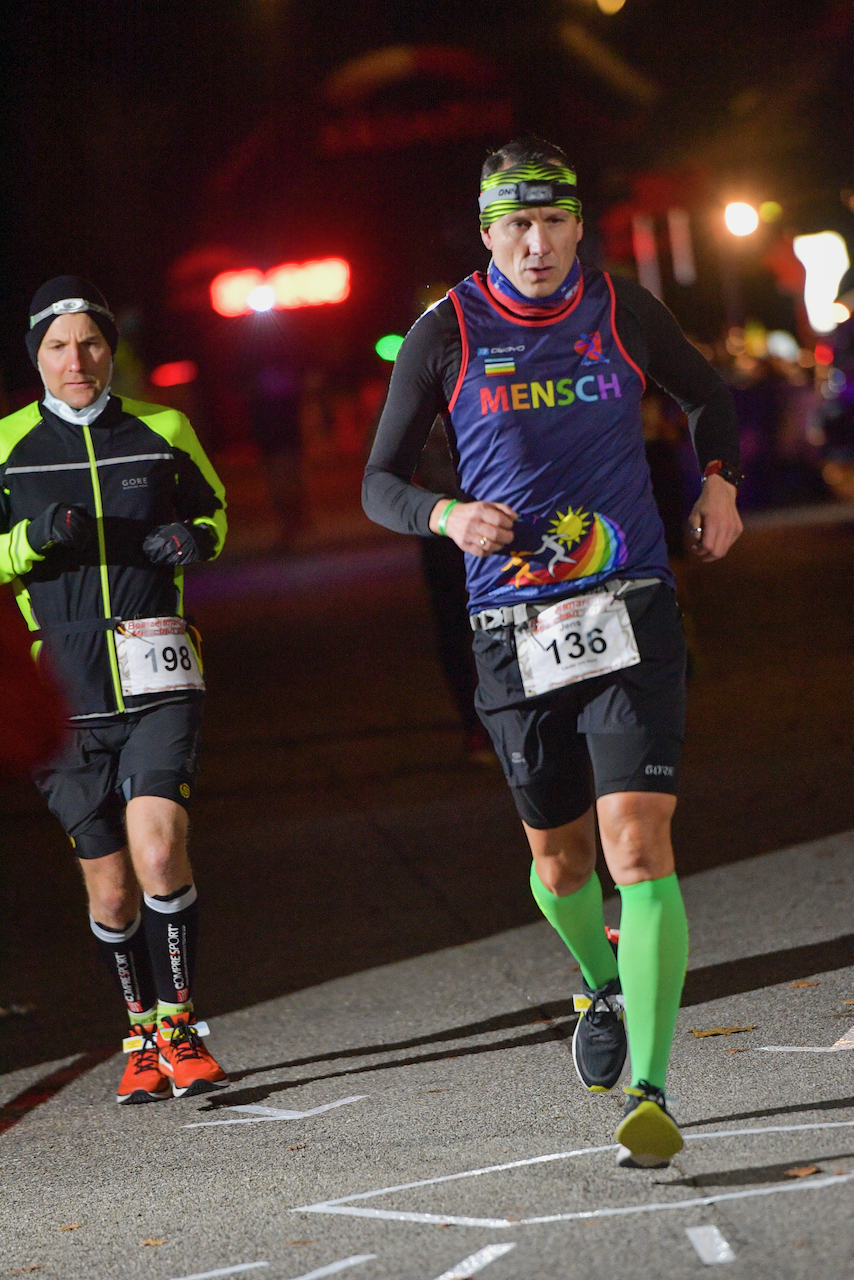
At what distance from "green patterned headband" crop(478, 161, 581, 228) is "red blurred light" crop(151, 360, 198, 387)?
1356 inches

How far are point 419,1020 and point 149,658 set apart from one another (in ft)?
5.19

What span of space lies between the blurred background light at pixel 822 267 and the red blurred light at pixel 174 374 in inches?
525

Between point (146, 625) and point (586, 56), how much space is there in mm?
24070

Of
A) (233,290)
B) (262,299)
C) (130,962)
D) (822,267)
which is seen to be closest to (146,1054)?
(130,962)

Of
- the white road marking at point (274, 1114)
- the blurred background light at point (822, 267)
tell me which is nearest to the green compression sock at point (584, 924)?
the white road marking at point (274, 1114)

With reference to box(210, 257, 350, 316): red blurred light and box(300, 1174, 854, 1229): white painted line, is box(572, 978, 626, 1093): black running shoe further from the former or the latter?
box(210, 257, 350, 316): red blurred light

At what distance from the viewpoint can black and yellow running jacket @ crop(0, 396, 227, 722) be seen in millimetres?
5473

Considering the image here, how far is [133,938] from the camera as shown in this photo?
5.69m

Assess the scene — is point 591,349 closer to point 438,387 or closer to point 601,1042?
point 438,387

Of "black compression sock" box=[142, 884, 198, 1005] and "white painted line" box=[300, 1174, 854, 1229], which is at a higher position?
"black compression sock" box=[142, 884, 198, 1005]

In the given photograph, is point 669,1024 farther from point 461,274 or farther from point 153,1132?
point 461,274

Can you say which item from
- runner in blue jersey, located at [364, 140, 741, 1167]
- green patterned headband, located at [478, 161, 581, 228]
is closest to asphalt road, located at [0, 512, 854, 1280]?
runner in blue jersey, located at [364, 140, 741, 1167]

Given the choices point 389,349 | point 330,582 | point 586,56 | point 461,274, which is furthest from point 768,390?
point 461,274

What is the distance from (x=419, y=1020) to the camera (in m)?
6.12
